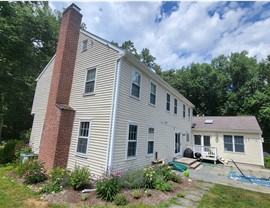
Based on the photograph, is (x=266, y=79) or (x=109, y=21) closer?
(x=109, y=21)

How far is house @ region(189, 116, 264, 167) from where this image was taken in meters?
14.6

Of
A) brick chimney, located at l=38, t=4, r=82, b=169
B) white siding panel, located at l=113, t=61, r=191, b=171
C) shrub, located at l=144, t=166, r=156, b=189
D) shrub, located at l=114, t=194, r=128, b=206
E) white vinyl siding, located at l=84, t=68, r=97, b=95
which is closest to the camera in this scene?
shrub, located at l=114, t=194, r=128, b=206

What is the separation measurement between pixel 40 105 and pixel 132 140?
317 inches

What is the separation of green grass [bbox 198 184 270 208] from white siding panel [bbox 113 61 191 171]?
3.58 m

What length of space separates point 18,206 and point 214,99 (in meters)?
32.0

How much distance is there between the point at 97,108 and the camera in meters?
7.59

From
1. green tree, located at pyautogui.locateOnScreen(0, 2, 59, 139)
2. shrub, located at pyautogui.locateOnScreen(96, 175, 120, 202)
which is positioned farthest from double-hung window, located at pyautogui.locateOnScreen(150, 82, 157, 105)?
green tree, located at pyautogui.locateOnScreen(0, 2, 59, 139)

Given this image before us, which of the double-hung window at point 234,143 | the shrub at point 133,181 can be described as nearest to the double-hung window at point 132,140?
the shrub at point 133,181

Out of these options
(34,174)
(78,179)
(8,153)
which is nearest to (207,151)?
(78,179)

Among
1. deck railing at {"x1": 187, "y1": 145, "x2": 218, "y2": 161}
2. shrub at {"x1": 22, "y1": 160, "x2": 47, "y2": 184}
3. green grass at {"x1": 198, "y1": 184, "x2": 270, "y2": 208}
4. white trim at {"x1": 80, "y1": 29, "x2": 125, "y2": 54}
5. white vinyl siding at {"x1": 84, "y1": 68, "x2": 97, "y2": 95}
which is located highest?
white trim at {"x1": 80, "y1": 29, "x2": 125, "y2": 54}

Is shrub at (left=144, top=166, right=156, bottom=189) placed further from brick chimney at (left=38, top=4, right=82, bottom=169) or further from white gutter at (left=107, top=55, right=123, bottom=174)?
brick chimney at (left=38, top=4, right=82, bottom=169)

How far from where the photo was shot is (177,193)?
243 inches

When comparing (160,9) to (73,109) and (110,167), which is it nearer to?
(73,109)

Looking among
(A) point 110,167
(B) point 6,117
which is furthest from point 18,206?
(B) point 6,117
